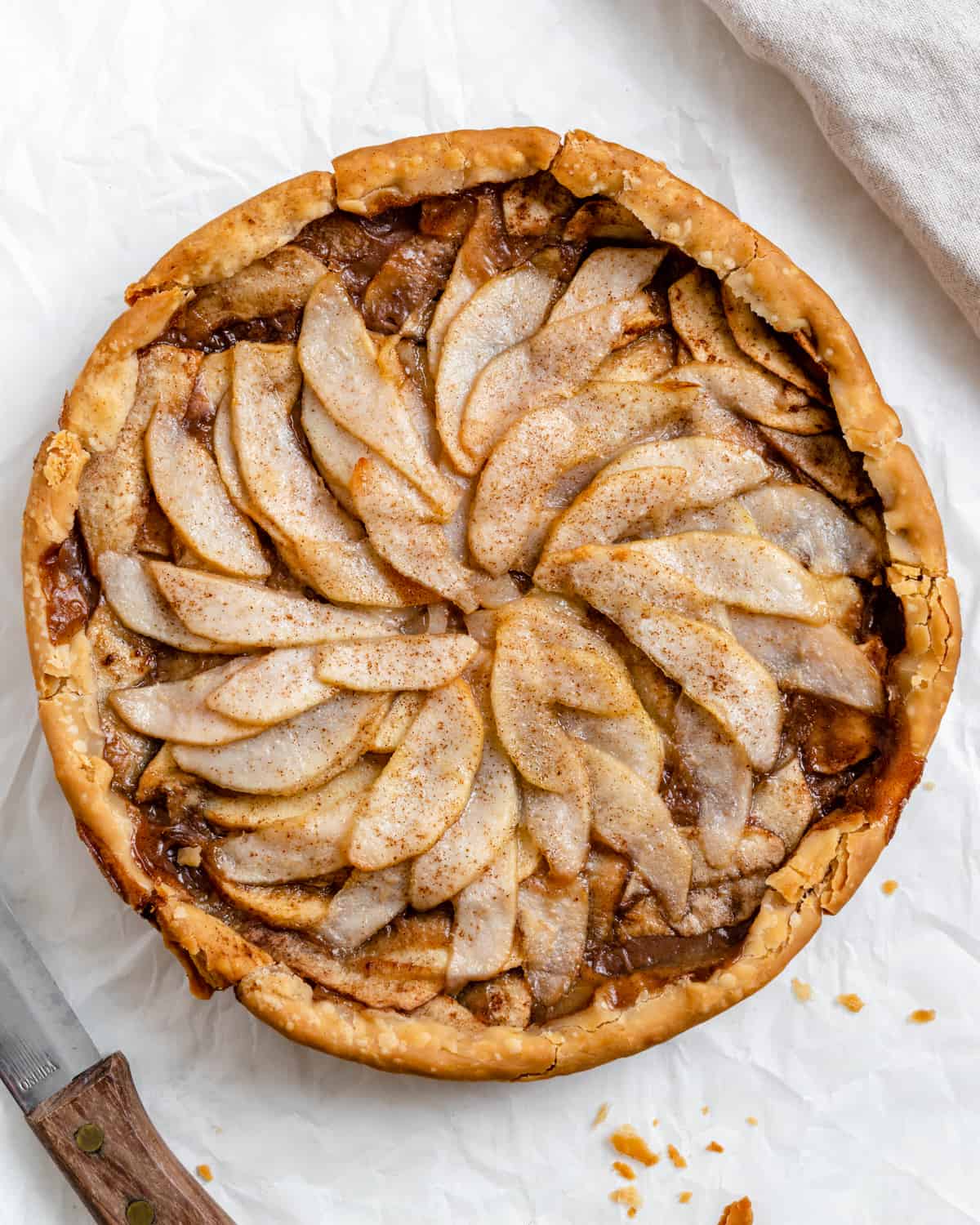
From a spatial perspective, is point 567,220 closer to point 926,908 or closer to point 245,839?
point 245,839

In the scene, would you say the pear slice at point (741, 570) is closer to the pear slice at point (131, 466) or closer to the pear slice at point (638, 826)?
the pear slice at point (638, 826)

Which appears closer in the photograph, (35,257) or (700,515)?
(700,515)

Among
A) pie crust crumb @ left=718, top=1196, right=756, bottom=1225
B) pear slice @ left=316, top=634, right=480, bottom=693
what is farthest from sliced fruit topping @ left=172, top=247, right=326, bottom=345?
pie crust crumb @ left=718, top=1196, right=756, bottom=1225

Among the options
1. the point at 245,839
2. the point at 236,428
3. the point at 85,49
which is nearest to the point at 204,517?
the point at 236,428

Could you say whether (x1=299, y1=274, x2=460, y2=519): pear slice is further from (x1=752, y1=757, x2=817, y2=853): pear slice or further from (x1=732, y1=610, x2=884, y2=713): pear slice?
(x1=752, y1=757, x2=817, y2=853): pear slice

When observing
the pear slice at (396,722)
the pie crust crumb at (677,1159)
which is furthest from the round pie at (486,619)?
the pie crust crumb at (677,1159)

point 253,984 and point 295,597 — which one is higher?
point 295,597
